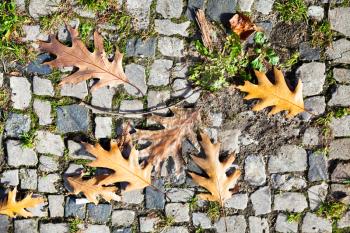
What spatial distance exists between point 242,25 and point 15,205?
234cm

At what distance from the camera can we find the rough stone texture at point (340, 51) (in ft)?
13.3

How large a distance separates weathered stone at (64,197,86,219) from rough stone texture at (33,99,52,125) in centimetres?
70

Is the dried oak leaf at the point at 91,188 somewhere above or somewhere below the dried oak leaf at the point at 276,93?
below

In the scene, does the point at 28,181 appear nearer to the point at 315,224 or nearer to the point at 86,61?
the point at 86,61

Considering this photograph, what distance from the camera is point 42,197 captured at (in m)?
4.14

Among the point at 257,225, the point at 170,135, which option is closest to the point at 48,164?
the point at 170,135

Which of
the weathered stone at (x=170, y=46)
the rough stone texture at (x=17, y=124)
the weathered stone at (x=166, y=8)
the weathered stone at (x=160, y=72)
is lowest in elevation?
the rough stone texture at (x=17, y=124)

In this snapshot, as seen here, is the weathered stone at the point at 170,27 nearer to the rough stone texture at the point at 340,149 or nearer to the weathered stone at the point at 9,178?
the rough stone texture at the point at 340,149

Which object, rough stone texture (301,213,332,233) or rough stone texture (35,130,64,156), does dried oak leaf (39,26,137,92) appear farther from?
rough stone texture (301,213,332,233)

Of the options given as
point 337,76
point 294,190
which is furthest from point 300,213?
point 337,76

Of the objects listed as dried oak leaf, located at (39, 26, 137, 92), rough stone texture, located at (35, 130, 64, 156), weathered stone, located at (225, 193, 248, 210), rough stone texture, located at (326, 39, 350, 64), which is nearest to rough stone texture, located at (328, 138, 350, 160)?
rough stone texture, located at (326, 39, 350, 64)

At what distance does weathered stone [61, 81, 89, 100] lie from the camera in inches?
160

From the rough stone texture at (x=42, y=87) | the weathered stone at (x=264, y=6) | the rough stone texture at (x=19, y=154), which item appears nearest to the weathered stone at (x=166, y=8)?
the weathered stone at (x=264, y=6)

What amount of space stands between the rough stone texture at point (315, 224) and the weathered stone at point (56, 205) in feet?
6.61
